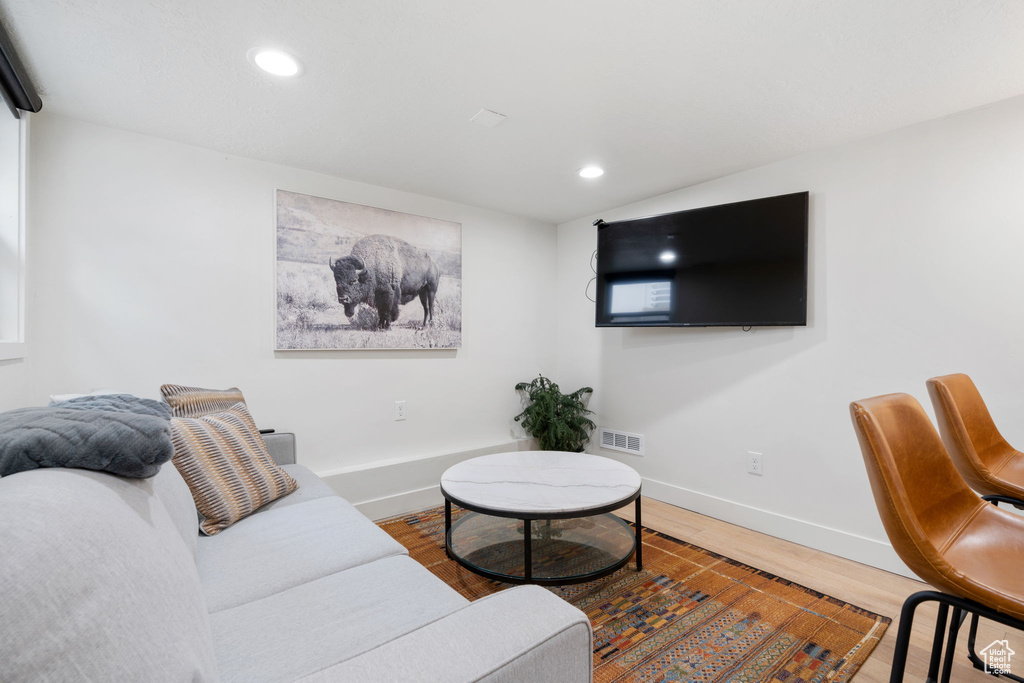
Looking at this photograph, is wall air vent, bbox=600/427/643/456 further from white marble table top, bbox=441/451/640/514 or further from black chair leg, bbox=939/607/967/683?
black chair leg, bbox=939/607/967/683

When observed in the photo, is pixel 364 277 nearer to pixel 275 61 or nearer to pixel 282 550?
pixel 275 61

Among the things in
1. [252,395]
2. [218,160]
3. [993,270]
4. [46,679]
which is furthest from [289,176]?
[993,270]

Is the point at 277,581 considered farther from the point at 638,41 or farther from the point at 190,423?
the point at 638,41

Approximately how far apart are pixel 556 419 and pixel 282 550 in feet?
7.77

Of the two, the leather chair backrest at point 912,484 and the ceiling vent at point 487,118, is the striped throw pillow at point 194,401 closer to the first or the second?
the ceiling vent at point 487,118

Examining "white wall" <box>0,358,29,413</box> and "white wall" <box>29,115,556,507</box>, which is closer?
"white wall" <box>0,358,29,413</box>

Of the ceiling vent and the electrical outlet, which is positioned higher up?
the ceiling vent

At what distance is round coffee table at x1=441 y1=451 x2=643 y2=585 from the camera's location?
1.85 metres

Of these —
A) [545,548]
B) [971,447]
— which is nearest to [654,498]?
[545,548]

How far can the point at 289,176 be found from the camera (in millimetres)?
2768

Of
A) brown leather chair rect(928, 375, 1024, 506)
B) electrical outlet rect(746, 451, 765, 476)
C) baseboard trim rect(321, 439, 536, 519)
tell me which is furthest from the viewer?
baseboard trim rect(321, 439, 536, 519)

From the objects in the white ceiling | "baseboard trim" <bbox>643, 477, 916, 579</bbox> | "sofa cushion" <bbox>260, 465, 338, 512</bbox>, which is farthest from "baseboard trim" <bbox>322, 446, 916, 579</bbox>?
the white ceiling

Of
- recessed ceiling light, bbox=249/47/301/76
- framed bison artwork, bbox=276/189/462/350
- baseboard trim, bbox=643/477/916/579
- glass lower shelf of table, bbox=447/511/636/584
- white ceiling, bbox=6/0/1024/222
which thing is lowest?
baseboard trim, bbox=643/477/916/579

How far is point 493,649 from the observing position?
29.4 inches
